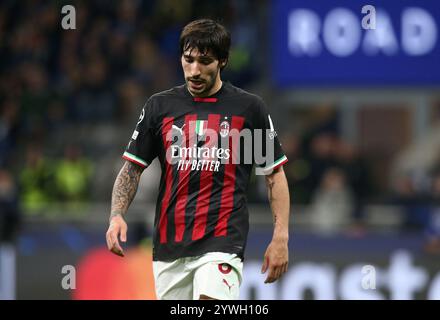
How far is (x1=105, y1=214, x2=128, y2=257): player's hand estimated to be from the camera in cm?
467

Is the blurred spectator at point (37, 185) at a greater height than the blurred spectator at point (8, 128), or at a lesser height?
lesser

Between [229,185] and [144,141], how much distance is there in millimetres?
471

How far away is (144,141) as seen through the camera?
4.97m

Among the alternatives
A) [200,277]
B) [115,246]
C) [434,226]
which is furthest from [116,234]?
[434,226]

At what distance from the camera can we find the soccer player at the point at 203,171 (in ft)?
15.7

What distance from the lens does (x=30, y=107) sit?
13.2 m

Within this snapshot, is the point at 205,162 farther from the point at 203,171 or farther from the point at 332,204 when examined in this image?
the point at 332,204

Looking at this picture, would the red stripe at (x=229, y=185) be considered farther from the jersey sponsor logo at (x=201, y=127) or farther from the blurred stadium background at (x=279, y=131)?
the blurred stadium background at (x=279, y=131)

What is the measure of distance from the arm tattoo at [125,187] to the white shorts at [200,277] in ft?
1.08

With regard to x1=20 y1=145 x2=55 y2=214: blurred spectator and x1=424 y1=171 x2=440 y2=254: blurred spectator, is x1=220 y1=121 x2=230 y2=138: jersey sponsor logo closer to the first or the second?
x1=424 y1=171 x2=440 y2=254: blurred spectator

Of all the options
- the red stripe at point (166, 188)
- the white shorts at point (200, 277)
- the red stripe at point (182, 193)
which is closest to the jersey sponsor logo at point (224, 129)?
the red stripe at point (182, 193)
